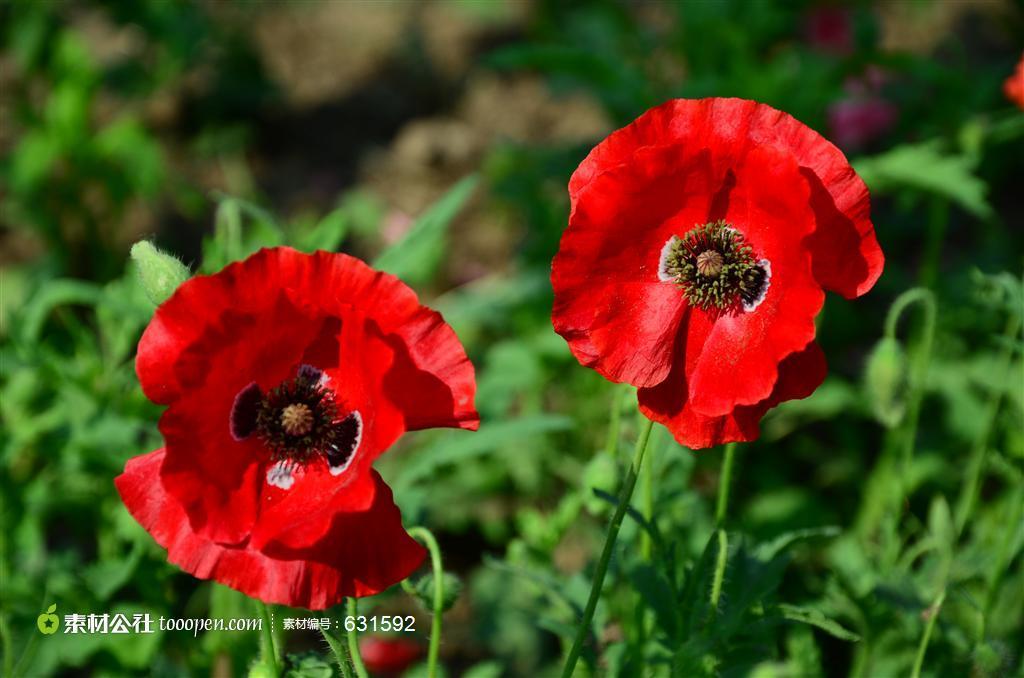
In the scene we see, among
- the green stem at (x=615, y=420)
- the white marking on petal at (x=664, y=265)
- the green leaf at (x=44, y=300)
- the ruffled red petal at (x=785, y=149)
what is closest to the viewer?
the ruffled red petal at (x=785, y=149)

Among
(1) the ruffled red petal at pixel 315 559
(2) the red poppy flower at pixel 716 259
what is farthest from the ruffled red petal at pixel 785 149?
(1) the ruffled red petal at pixel 315 559

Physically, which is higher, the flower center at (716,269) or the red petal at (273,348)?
the flower center at (716,269)

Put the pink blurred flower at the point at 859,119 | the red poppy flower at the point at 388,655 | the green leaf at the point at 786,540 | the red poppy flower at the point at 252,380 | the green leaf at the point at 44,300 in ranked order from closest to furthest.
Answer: the red poppy flower at the point at 252,380, the green leaf at the point at 786,540, the green leaf at the point at 44,300, the red poppy flower at the point at 388,655, the pink blurred flower at the point at 859,119

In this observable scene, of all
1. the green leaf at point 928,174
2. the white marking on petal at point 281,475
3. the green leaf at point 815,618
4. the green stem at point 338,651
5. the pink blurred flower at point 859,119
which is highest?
the pink blurred flower at point 859,119

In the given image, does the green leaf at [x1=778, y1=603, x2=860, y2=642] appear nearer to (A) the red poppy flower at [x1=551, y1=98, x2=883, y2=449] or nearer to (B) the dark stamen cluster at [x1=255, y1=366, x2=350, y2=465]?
(A) the red poppy flower at [x1=551, y1=98, x2=883, y2=449]

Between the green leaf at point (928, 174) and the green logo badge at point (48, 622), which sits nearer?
the green logo badge at point (48, 622)

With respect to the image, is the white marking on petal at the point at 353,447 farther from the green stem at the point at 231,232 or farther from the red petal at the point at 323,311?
the green stem at the point at 231,232

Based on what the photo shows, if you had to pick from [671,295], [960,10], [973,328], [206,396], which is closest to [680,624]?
[671,295]

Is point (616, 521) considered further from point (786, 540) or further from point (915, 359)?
point (915, 359)
